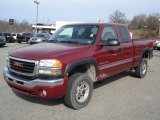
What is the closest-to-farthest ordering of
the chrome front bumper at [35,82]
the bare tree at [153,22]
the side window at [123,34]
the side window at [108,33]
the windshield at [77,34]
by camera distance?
the chrome front bumper at [35,82]
the windshield at [77,34]
the side window at [108,33]
the side window at [123,34]
the bare tree at [153,22]


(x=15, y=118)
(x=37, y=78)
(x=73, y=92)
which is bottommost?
(x=15, y=118)

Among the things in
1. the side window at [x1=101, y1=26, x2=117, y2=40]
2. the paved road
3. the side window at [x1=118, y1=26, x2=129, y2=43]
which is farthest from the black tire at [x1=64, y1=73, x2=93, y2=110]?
the side window at [x1=118, y1=26, x2=129, y2=43]

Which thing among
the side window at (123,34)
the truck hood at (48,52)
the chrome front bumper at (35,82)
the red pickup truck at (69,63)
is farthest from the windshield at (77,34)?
the chrome front bumper at (35,82)

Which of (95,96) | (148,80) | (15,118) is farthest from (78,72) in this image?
(148,80)

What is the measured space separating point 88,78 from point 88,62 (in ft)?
1.16

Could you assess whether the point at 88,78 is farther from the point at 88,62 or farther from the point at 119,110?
the point at 119,110

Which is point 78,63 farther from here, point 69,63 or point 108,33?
point 108,33

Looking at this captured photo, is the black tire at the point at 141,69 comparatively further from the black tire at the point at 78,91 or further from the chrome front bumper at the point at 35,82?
the chrome front bumper at the point at 35,82

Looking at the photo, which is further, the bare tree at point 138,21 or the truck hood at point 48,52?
the bare tree at point 138,21

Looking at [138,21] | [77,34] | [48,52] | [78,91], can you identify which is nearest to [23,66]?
[48,52]

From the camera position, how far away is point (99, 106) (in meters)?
5.50

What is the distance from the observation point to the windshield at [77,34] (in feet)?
19.7

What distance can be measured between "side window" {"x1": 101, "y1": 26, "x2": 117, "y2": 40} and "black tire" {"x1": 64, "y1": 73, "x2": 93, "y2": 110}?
1313 mm

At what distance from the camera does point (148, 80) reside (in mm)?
8461
